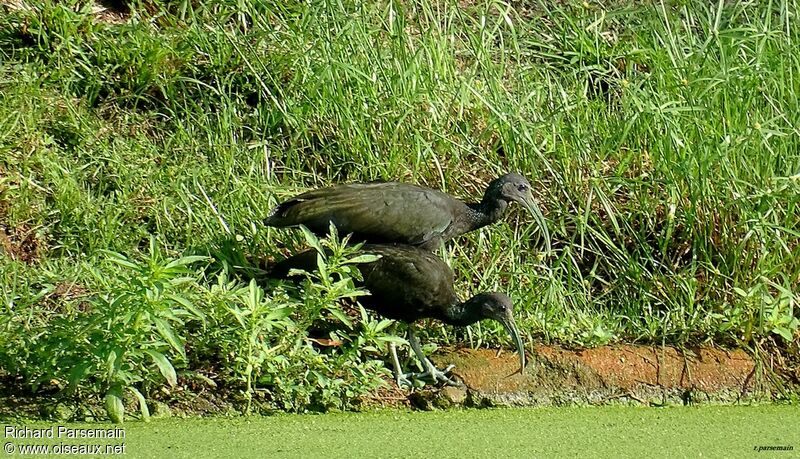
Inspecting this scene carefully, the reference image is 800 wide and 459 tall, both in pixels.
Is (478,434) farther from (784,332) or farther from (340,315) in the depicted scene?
(784,332)

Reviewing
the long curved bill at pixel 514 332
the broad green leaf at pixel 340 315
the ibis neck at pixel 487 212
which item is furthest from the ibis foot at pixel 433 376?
the ibis neck at pixel 487 212

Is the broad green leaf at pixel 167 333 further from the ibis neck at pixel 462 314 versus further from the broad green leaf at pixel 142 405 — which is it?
the ibis neck at pixel 462 314

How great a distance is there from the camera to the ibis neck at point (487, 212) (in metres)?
5.95

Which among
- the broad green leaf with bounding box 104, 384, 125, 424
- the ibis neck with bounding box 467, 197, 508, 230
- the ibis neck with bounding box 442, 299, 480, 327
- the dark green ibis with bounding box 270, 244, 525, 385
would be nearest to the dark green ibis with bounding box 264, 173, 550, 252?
the ibis neck with bounding box 467, 197, 508, 230

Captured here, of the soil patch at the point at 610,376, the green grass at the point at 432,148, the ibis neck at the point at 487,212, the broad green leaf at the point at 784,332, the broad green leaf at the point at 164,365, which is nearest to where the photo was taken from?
the broad green leaf at the point at 164,365

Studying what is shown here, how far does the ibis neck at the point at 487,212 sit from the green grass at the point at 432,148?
19 cm

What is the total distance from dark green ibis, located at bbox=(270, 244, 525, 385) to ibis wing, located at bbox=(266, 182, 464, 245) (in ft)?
0.61

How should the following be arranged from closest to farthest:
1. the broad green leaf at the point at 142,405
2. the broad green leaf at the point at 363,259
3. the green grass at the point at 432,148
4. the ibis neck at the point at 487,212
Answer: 1. the broad green leaf at the point at 142,405
2. the broad green leaf at the point at 363,259
3. the green grass at the point at 432,148
4. the ibis neck at the point at 487,212

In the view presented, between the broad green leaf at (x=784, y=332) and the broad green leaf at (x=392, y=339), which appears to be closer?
the broad green leaf at (x=392, y=339)

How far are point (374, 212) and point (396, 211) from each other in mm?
103

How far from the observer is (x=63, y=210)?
6.10 meters

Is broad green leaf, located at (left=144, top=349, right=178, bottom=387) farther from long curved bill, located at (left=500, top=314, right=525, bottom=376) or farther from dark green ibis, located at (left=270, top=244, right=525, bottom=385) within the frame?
long curved bill, located at (left=500, top=314, right=525, bottom=376)

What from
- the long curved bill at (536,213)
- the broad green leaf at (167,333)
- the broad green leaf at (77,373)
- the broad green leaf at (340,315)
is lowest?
the broad green leaf at (77,373)

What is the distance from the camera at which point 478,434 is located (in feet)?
15.9
